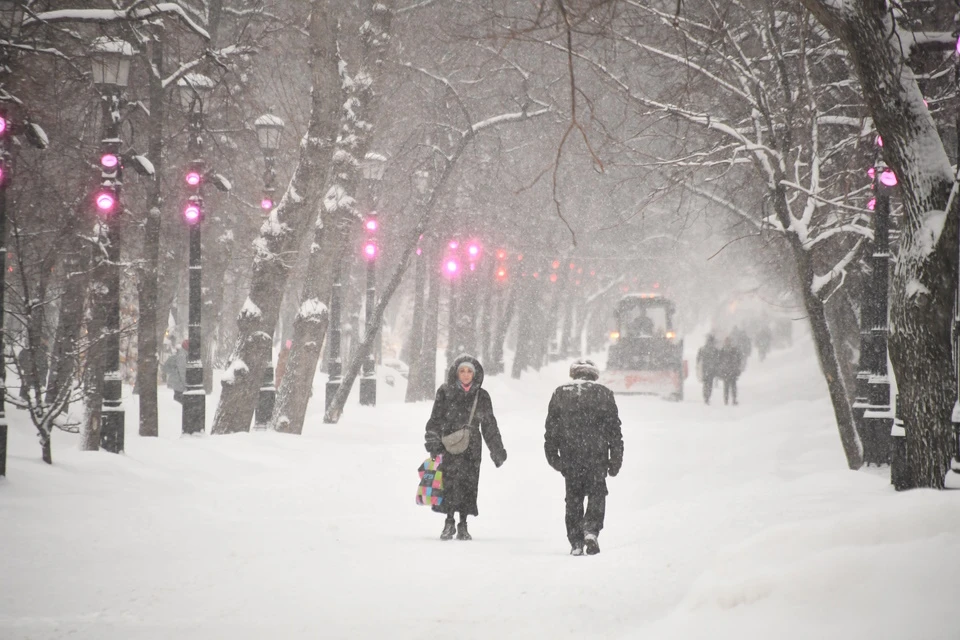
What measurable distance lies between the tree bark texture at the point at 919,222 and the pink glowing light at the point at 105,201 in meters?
7.32

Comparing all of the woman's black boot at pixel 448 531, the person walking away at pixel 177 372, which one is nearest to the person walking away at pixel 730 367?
the person walking away at pixel 177 372

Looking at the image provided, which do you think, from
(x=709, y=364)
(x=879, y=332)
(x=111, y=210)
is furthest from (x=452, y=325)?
(x=879, y=332)

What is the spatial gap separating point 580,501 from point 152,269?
24.4ft

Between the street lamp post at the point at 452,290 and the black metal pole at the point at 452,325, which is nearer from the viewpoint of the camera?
the street lamp post at the point at 452,290

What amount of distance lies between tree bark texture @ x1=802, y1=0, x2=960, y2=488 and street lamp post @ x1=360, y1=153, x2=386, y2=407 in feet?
32.4

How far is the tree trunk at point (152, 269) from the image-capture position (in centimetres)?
1199

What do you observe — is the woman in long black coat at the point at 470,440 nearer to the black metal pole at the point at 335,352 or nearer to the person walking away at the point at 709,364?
the black metal pole at the point at 335,352

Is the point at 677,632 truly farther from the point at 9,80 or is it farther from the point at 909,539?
the point at 9,80

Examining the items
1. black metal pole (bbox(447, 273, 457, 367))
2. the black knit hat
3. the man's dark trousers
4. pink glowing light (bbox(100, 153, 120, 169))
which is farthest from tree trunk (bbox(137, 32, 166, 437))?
black metal pole (bbox(447, 273, 457, 367))

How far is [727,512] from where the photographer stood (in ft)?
27.1

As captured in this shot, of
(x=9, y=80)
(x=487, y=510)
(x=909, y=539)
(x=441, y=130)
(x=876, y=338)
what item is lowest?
(x=487, y=510)

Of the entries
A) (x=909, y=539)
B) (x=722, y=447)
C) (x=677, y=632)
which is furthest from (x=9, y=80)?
(x=722, y=447)

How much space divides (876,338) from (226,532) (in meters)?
6.67

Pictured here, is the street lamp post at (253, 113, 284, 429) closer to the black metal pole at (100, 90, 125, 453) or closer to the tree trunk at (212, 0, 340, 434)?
the tree trunk at (212, 0, 340, 434)
